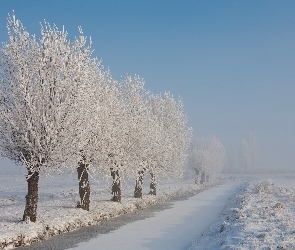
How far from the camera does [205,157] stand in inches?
3949

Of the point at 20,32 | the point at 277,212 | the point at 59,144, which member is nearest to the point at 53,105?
→ the point at 59,144

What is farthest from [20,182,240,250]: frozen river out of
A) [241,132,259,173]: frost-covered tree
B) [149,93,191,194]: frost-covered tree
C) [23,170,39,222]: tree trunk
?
[241,132,259,173]: frost-covered tree

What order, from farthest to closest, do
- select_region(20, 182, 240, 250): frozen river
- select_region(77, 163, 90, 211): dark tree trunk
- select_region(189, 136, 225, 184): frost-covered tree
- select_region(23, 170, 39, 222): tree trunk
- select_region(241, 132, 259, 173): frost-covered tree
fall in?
select_region(241, 132, 259, 173): frost-covered tree, select_region(189, 136, 225, 184): frost-covered tree, select_region(77, 163, 90, 211): dark tree trunk, select_region(23, 170, 39, 222): tree trunk, select_region(20, 182, 240, 250): frozen river

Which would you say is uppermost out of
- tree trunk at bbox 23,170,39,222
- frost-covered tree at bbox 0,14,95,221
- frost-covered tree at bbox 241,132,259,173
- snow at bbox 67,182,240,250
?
frost-covered tree at bbox 241,132,259,173

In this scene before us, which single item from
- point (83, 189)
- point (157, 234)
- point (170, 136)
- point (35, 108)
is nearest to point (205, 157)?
point (170, 136)

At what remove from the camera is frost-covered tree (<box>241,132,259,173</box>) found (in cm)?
16850

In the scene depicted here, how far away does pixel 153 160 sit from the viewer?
4500cm

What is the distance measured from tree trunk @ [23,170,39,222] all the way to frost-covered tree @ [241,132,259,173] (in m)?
153

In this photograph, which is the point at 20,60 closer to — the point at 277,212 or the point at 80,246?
the point at 80,246

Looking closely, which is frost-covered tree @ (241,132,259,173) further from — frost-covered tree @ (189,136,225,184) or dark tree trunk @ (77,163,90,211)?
dark tree trunk @ (77,163,90,211)

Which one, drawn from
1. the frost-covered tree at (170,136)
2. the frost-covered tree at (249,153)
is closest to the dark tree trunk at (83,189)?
the frost-covered tree at (170,136)

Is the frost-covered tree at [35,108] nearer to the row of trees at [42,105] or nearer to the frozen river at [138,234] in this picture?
the row of trees at [42,105]

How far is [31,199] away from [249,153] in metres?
157

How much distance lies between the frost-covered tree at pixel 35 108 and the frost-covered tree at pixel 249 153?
152578 mm
